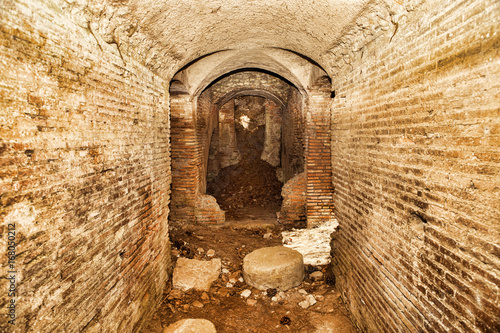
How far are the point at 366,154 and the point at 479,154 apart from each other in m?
1.54

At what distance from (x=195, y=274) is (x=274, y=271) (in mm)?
1283

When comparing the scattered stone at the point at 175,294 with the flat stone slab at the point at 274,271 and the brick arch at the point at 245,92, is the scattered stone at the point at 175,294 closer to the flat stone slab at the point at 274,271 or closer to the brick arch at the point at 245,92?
→ the flat stone slab at the point at 274,271

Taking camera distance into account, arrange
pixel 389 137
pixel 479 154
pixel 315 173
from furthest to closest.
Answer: pixel 315 173 < pixel 389 137 < pixel 479 154

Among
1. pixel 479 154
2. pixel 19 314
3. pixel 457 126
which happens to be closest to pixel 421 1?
pixel 457 126

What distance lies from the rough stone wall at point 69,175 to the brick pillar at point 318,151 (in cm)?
378

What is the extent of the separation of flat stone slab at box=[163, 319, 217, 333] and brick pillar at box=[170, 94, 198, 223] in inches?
139

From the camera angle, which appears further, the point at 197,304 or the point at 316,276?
the point at 316,276

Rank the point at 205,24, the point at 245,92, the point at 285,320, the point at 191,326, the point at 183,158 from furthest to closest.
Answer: the point at 245,92 < the point at 183,158 < the point at 285,320 < the point at 205,24 < the point at 191,326

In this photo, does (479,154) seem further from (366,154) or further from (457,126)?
(366,154)

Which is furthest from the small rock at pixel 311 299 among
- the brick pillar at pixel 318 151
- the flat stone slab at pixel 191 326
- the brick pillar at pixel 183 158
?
the brick pillar at pixel 183 158

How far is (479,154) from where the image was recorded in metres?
1.62

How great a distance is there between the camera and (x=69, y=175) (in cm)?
209

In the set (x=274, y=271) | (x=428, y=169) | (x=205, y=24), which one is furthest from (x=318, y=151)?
(x=428, y=169)

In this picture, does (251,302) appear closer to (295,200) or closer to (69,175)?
(69,175)
